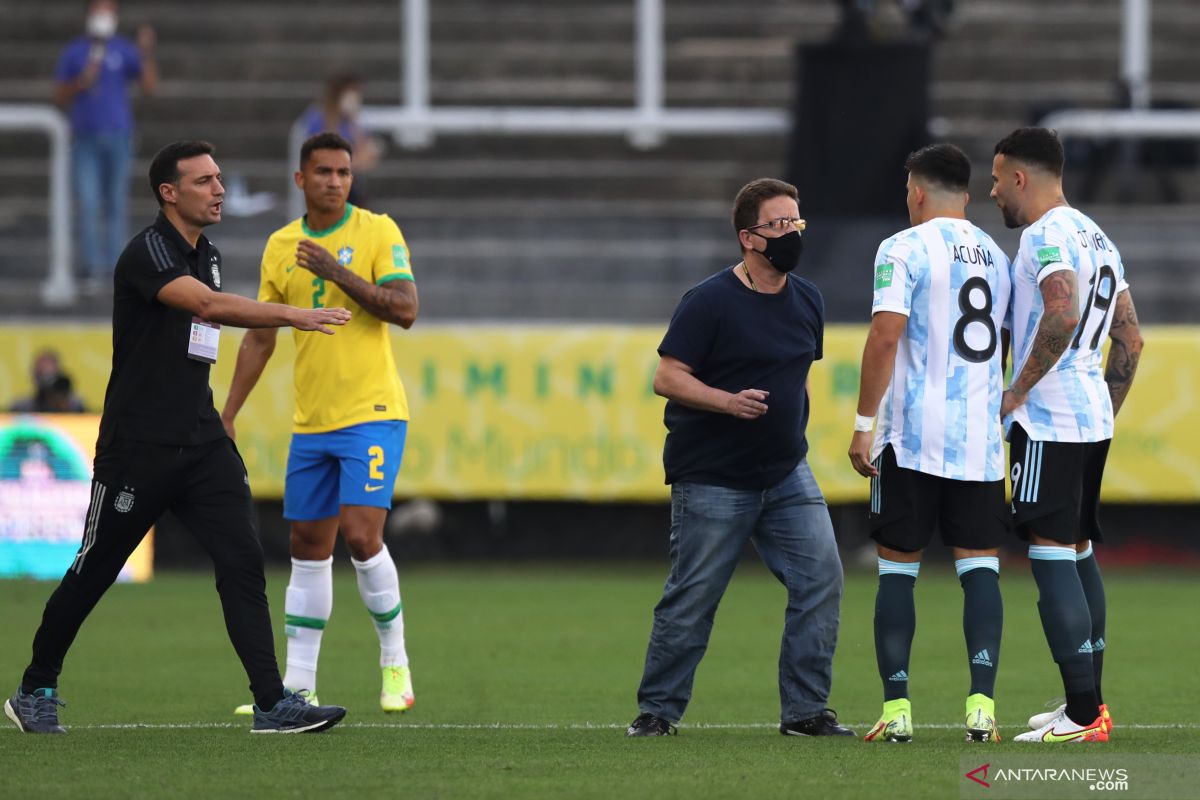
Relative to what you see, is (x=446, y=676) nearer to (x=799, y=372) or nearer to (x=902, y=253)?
(x=799, y=372)

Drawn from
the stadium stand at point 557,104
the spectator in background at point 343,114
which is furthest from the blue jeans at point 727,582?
the stadium stand at point 557,104

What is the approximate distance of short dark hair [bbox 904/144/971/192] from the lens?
7.34 m

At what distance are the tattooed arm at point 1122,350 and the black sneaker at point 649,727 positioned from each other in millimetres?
2074

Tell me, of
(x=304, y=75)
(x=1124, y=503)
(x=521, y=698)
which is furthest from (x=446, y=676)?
(x=304, y=75)

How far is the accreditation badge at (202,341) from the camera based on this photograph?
7.57 metres

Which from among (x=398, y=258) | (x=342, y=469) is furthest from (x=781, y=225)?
(x=342, y=469)

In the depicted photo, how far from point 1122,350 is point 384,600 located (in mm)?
3211

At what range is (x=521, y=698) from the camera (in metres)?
9.02

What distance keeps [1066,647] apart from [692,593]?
1.38 m

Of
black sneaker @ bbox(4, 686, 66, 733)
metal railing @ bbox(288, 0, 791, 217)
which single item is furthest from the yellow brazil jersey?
metal railing @ bbox(288, 0, 791, 217)

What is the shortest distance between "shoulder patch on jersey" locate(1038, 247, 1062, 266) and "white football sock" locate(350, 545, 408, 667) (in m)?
3.04

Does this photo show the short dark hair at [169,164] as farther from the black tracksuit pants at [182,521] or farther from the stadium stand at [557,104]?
the stadium stand at [557,104]

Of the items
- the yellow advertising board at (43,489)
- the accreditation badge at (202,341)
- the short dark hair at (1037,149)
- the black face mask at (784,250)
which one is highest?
the short dark hair at (1037,149)

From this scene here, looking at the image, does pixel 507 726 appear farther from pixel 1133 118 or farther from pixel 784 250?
pixel 1133 118
